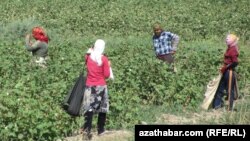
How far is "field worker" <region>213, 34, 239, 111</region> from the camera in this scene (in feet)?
33.7

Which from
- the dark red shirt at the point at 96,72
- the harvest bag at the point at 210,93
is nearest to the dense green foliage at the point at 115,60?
the harvest bag at the point at 210,93

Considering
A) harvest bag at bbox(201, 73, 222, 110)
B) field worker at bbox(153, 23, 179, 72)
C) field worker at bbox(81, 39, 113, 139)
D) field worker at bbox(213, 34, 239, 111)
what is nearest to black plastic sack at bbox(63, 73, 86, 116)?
field worker at bbox(81, 39, 113, 139)

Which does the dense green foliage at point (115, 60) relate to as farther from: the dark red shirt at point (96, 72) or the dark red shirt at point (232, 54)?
the dark red shirt at point (232, 54)

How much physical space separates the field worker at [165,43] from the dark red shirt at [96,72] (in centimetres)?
450

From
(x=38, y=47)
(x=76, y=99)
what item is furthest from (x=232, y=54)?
(x=38, y=47)

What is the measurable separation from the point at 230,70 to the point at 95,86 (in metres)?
3.15

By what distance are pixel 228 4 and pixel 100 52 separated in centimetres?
2190

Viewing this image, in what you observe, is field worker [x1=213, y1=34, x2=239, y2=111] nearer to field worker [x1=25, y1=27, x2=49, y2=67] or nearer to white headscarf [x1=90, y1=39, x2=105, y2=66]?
white headscarf [x1=90, y1=39, x2=105, y2=66]

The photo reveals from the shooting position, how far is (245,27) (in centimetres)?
2338

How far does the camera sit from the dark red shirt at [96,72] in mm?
8328

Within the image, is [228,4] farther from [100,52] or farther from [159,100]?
[100,52]

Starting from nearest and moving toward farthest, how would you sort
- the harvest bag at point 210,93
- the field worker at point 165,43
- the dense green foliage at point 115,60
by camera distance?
the dense green foliage at point 115,60
the harvest bag at point 210,93
the field worker at point 165,43

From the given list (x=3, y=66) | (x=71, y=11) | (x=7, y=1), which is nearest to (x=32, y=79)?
(x=3, y=66)

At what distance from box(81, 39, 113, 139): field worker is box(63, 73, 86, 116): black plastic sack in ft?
0.25
